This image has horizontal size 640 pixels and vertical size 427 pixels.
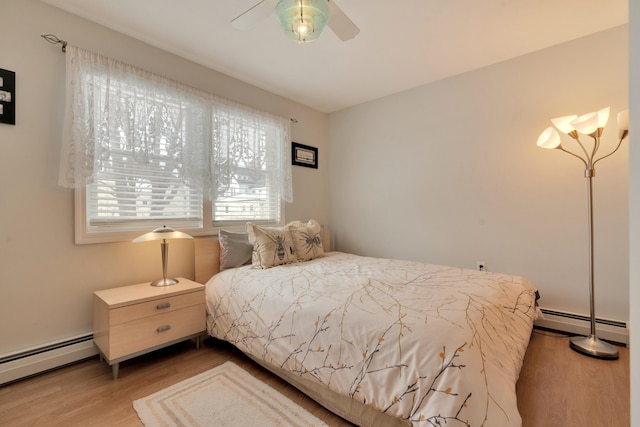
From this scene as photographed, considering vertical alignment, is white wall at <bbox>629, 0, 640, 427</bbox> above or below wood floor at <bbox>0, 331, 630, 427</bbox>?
above

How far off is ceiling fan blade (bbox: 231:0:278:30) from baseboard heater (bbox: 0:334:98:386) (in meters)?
2.48

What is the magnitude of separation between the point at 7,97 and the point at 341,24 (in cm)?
219

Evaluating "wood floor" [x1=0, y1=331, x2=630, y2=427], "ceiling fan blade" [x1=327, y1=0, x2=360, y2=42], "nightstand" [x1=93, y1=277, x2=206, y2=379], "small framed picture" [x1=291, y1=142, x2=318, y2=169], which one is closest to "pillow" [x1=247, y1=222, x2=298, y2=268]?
"nightstand" [x1=93, y1=277, x2=206, y2=379]

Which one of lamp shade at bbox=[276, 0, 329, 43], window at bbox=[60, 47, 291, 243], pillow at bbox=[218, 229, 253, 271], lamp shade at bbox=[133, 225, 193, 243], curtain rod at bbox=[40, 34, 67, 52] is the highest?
curtain rod at bbox=[40, 34, 67, 52]

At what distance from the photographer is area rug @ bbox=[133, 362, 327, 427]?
1.57 m

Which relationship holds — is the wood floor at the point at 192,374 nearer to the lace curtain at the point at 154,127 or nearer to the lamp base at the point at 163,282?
the lamp base at the point at 163,282

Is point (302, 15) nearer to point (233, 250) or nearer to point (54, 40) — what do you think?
point (54, 40)

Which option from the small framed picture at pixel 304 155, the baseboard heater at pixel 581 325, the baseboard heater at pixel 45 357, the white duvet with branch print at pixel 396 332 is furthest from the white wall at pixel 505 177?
the baseboard heater at pixel 45 357

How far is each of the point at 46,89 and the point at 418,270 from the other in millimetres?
3055

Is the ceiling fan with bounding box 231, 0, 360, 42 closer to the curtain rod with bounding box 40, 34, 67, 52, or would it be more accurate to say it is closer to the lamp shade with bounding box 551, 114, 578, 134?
the curtain rod with bounding box 40, 34, 67, 52

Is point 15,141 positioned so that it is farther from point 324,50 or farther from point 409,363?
point 409,363

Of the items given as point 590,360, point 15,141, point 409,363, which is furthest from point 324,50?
point 590,360

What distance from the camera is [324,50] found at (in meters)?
2.65

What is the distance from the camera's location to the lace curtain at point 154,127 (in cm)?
210
